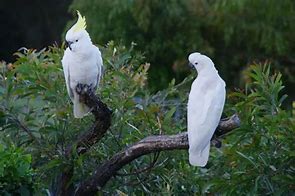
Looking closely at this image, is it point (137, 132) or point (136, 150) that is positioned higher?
point (137, 132)

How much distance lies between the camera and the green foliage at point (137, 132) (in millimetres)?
2930

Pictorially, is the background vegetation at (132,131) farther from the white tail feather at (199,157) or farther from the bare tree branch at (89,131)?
the white tail feather at (199,157)

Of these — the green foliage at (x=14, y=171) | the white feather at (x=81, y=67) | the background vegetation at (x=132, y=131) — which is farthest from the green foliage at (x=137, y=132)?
the white feather at (x=81, y=67)

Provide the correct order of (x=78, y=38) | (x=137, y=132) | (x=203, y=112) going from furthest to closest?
(x=137, y=132), (x=78, y=38), (x=203, y=112)

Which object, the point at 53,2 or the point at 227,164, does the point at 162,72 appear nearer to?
the point at 53,2

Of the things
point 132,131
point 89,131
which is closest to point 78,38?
point 89,131

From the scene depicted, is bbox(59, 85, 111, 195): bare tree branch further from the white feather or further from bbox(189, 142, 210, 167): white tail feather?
bbox(189, 142, 210, 167): white tail feather

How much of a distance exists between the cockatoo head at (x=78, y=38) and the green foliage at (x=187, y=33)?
4.82m

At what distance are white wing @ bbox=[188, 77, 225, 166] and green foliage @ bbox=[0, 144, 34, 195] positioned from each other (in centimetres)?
67

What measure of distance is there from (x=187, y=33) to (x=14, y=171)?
5362 mm

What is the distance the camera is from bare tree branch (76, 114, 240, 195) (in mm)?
2641

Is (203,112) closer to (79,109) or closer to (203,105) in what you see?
(203,105)

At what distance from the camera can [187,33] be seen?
811 cm

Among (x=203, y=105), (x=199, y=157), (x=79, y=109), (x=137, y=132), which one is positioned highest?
(x=79, y=109)
